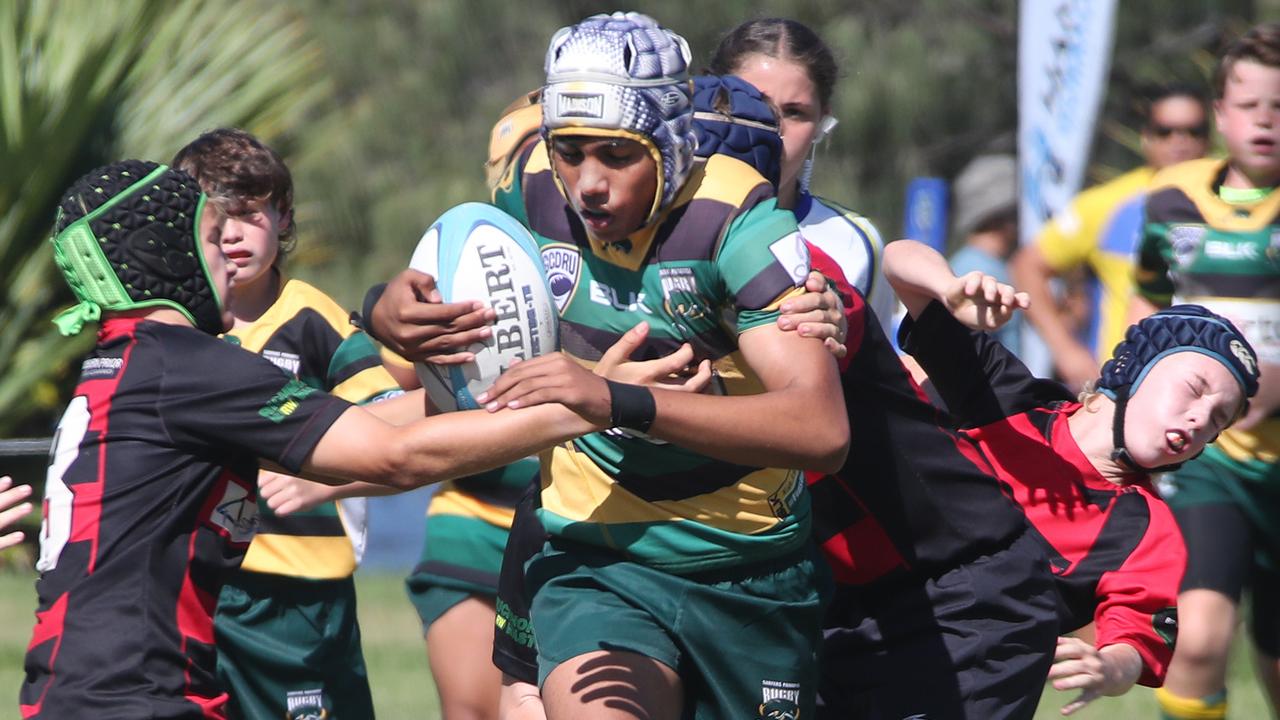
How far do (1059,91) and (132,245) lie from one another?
9516 mm

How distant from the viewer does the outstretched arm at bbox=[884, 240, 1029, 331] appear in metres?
3.72

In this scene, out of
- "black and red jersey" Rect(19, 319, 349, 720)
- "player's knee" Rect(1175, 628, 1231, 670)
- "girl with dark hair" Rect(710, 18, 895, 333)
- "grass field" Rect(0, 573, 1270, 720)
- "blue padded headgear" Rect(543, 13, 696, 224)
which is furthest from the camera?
"grass field" Rect(0, 573, 1270, 720)

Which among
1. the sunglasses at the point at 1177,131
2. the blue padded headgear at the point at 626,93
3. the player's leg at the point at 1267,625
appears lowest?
the player's leg at the point at 1267,625

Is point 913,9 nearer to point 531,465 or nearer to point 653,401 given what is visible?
point 531,465

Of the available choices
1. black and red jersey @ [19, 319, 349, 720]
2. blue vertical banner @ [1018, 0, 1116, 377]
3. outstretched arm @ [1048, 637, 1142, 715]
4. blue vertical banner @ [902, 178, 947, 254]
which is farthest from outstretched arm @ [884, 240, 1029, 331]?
blue vertical banner @ [902, 178, 947, 254]

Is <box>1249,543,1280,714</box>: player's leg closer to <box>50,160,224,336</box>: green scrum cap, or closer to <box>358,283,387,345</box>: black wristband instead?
<box>358,283,387,345</box>: black wristband

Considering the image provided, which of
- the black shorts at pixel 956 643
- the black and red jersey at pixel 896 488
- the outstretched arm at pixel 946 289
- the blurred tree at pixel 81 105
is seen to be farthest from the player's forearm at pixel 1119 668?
the blurred tree at pixel 81 105

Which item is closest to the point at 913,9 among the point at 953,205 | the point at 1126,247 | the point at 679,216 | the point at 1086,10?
the point at 953,205

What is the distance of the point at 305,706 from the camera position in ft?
15.6

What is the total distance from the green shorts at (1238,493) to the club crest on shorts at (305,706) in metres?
2.88

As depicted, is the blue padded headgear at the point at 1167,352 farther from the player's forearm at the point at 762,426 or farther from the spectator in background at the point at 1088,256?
the spectator in background at the point at 1088,256

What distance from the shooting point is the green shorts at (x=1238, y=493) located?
228 inches

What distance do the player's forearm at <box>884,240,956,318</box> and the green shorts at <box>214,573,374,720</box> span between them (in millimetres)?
1856

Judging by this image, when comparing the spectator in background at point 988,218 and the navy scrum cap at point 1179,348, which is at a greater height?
the navy scrum cap at point 1179,348
